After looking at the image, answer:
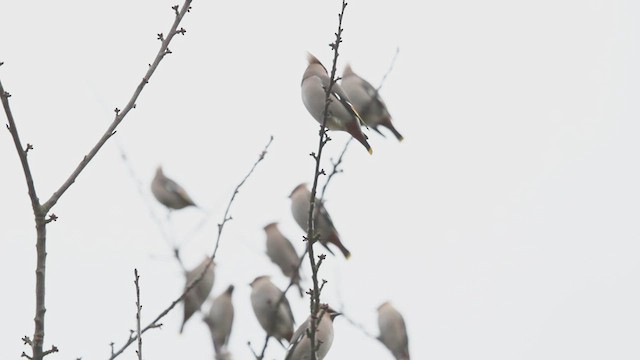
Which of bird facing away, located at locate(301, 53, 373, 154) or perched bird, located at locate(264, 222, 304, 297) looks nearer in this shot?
bird facing away, located at locate(301, 53, 373, 154)

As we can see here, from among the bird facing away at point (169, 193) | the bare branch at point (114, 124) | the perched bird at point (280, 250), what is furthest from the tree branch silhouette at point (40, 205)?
the bird facing away at point (169, 193)

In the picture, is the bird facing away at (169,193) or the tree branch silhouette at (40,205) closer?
the tree branch silhouette at (40,205)

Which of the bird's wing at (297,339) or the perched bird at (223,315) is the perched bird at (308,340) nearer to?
the bird's wing at (297,339)

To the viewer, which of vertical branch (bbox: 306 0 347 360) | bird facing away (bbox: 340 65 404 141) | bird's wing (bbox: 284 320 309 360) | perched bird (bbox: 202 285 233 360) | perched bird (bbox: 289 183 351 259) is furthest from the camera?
bird facing away (bbox: 340 65 404 141)

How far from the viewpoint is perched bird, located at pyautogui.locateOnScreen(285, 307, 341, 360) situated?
5.08m

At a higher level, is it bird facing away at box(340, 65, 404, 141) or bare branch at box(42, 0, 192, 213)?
bird facing away at box(340, 65, 404, 141)

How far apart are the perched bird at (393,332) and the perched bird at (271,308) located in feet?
4.18

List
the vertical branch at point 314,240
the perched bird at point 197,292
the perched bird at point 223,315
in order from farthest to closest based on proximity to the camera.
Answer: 1. the perched bird at point 223,315
2. the perched bird at point 197,292
3. the vertical branch at point 314,240

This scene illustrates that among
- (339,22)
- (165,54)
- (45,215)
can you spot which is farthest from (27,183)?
(339,22)

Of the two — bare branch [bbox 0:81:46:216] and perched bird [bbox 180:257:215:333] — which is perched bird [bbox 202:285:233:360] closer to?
perched bird [bbox 180:257:215:333]

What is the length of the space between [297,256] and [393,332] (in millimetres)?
951

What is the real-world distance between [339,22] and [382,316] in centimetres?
450

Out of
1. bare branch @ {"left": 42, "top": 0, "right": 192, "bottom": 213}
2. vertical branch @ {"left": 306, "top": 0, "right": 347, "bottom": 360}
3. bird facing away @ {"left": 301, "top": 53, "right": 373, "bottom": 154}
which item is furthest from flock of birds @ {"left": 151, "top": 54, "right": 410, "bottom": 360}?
bare branch @ {"left": 42, "top": 0, "right": 192, "bottom": 213}

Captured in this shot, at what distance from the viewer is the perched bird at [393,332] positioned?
752 cm
